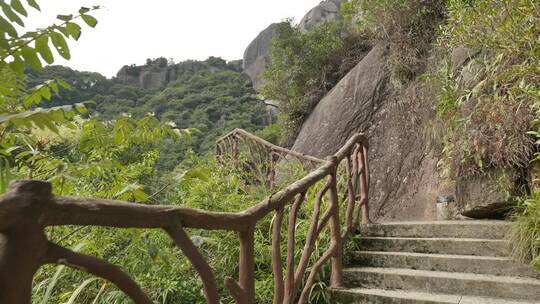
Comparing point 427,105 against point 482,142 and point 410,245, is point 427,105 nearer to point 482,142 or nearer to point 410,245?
point 482,142

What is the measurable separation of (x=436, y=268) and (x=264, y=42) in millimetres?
25845

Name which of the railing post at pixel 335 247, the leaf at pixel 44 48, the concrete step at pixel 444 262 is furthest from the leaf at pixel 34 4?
the concrete step at pixel 444 262

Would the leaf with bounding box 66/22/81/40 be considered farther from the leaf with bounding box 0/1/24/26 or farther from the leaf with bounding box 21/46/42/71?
the leaf with bounding box 0/1/24/26

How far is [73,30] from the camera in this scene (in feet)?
4.12

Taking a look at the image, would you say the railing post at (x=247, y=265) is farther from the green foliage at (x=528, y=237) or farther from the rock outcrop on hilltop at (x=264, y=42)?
the rock outcrop on hilltop at (x=264, y=42)

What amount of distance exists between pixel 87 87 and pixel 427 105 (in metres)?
21.3

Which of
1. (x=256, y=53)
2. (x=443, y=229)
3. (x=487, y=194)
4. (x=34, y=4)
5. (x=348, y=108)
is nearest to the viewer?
(x=34, y=4)

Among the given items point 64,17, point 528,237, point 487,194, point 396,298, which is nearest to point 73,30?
point 64,17

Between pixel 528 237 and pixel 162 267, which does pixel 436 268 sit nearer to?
pixel 528 237

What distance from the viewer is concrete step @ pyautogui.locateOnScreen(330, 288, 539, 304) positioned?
253 cm

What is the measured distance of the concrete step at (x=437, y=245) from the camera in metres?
3.08

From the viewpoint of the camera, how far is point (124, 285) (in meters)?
1.06

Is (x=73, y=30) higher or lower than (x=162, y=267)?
higher

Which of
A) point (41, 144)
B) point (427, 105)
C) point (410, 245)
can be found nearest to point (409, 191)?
point (427, 105)
